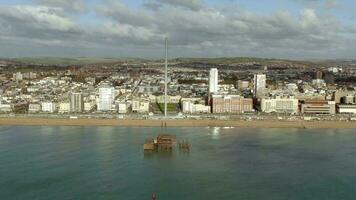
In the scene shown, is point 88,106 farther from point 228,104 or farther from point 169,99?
point 228,104

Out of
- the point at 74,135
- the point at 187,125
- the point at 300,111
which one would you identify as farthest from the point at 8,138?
the point at 300,111

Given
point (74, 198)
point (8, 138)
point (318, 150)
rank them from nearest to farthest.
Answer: point (74, 198) → point (318, 150) → point (8, 138)

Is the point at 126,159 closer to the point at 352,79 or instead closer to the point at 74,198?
the point at 74,198

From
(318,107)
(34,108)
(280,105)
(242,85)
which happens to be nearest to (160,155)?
(34,108)

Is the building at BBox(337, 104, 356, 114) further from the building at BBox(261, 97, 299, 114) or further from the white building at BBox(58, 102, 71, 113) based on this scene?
the white building at BBox(58, 102, 71, 113)

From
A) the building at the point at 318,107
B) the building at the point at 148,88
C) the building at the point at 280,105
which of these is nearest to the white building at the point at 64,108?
the building at the point at 280,105

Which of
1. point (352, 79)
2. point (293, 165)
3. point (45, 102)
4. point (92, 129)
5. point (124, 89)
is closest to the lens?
point (293, 165)

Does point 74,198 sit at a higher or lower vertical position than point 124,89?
lower

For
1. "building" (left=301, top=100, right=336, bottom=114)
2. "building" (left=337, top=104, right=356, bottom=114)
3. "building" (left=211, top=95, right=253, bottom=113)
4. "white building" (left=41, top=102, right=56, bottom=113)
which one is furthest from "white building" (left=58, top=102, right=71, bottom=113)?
"building" (left=337, top=104, right=356, bottom=114)
